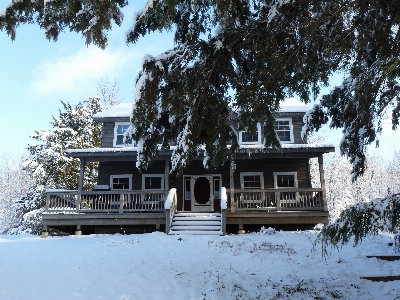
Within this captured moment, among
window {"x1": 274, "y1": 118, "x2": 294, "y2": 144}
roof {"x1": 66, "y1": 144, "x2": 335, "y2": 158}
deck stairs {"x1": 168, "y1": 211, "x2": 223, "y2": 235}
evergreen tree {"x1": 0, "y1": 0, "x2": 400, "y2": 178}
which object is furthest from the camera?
window {"x1": 274, "y1": 118, "x2": 294, "y2": 144}

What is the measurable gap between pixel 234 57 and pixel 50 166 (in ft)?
64.3

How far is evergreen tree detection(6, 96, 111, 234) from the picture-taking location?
22.8 meters

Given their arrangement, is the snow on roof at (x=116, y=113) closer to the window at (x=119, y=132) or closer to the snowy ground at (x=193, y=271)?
the window at (x=119, y=132)

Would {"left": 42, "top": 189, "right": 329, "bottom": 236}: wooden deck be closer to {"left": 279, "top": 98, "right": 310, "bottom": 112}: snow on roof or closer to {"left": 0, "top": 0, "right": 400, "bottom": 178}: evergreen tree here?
{"left": 279, "top": 98, "right": 310, "bottom": 112}: snow on roof

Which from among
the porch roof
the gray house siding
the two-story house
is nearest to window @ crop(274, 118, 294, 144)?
the two-story house

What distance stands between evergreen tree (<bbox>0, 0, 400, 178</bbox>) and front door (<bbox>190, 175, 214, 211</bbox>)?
38.4ft

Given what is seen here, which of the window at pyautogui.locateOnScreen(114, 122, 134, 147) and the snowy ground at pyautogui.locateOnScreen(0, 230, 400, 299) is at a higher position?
the window at pyautogui.locateOnScreen(114, 122, 134, 147)

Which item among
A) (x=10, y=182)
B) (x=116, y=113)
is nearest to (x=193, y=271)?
(x=116, y=113)

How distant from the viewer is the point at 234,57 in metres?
6.79

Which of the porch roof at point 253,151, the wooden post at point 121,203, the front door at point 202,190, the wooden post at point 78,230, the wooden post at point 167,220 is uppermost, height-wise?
the porch roof at point 253,151

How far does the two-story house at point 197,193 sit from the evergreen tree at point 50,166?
16.3ft

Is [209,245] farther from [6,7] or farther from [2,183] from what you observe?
[2,183]

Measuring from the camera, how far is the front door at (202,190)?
754 inches

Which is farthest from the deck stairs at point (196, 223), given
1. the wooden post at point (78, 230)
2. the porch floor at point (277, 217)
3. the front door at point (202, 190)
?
the wooden post at point (78, 230)
